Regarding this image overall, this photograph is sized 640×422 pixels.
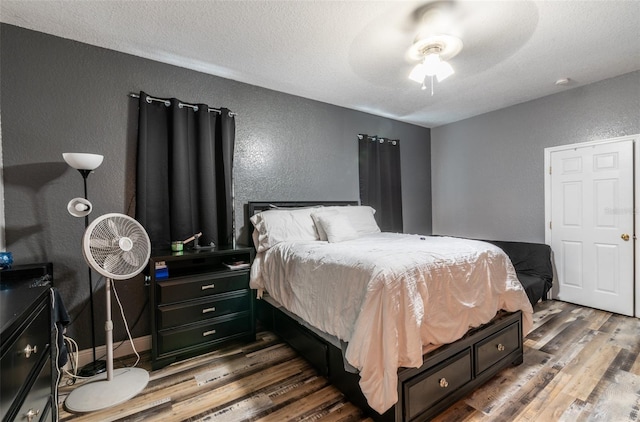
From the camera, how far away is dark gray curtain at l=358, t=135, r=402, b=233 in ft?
13.2

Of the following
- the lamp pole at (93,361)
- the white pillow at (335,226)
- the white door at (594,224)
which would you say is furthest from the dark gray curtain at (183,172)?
the white door at (594,224)

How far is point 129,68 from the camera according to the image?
2.50 m

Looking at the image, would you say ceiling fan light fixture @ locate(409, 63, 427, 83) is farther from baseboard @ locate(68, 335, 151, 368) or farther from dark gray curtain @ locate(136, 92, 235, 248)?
baseboard @ locate(68, 335, 151, 368)

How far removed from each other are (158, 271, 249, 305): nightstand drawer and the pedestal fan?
Answer: 325 mm

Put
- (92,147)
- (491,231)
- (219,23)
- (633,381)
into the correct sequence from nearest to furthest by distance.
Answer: (633,381) < (219,23) < (92,147) < (491,231)

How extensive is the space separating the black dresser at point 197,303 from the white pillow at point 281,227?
0.65 ft

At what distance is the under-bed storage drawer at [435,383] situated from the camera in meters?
1.53

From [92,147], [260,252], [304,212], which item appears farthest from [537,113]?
[92,147]

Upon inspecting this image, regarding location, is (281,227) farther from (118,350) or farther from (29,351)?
(29,351)

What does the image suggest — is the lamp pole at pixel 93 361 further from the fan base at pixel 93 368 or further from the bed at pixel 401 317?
the bed at pixel 401 317

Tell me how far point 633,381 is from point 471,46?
2.70 m

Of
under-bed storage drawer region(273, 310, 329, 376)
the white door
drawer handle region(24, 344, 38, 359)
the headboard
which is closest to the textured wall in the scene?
the headboard

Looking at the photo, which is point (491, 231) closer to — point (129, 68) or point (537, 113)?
point (537, 113)

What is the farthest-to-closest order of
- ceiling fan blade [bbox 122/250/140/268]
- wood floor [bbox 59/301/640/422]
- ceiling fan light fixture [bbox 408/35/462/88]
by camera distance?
ceiling fan light fixture [bbox 408/35/462/88] → ceiling fan blade [bbox 122/250/140/268] → wood floor [bbox 59/301/640/422]
